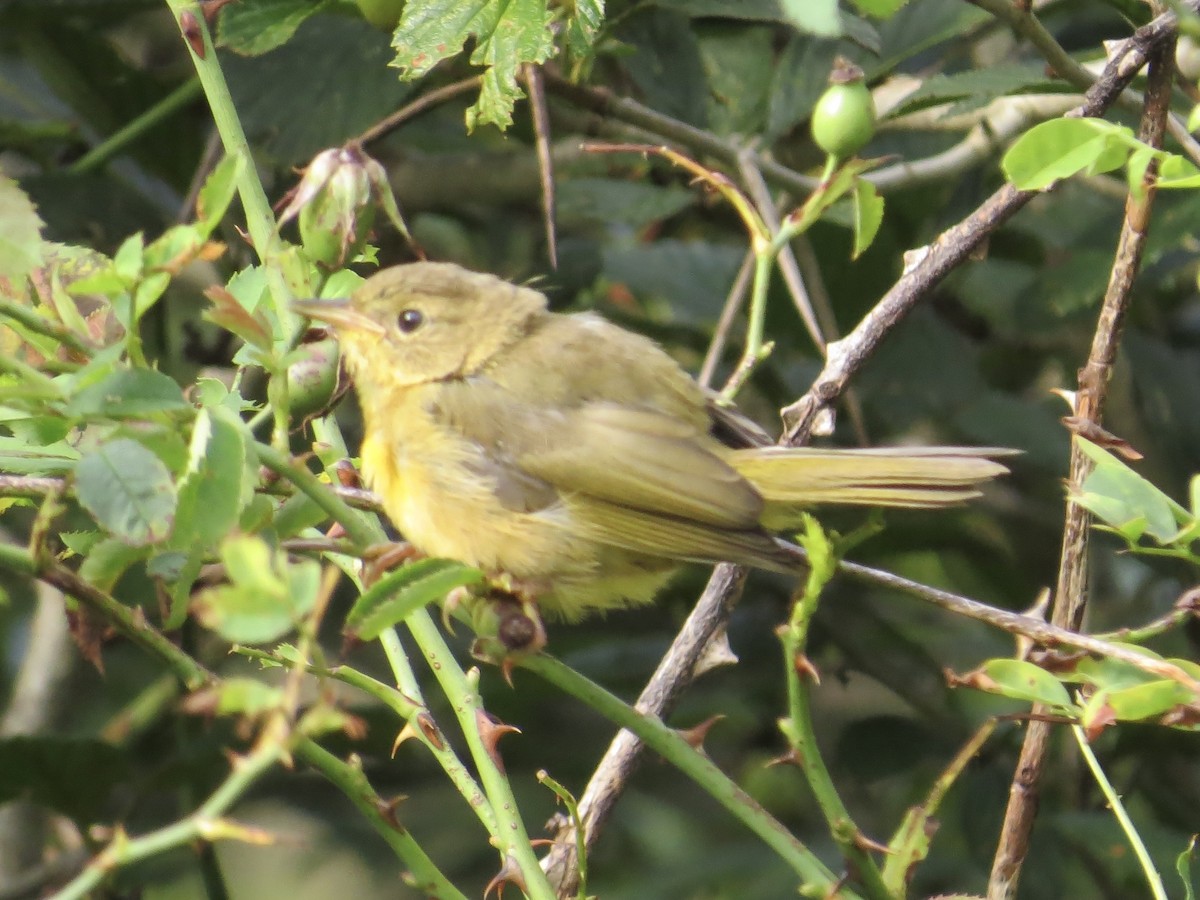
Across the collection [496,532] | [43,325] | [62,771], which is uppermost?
[43,325]

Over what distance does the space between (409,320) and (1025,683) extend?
1450 mm

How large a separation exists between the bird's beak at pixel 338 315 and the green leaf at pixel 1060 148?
79cm

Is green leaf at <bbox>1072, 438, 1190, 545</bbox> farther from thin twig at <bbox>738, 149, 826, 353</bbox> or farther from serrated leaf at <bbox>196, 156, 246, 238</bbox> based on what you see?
serrated leaf at <bbox>196, 156, 246, 238</bbox>

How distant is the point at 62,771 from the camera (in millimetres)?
2881

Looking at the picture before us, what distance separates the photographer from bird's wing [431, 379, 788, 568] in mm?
2336

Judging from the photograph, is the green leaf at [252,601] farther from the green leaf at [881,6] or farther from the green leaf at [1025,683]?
the green leaf at [881,6]

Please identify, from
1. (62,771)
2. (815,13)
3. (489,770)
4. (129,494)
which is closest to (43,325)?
(129,494)

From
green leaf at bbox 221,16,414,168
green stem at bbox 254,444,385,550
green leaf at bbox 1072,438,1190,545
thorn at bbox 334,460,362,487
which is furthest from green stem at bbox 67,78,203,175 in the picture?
green leaf at bbox 1072,438,1190,545

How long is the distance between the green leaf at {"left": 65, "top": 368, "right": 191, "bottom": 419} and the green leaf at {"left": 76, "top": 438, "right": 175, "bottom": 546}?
4 cm

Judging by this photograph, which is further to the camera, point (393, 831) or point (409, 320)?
point (409, 320)

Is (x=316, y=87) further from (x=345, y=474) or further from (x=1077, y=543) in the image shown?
(x=1077, y=543)

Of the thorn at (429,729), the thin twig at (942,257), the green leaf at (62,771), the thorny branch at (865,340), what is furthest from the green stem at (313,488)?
the green leaf at (62,771)

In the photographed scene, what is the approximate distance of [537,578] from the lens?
238cm

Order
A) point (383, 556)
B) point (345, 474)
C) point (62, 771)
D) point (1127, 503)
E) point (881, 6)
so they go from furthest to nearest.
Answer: point (62, 771)
point (345, 474)
point (881, 6)
point (1127, 503)
point (383, 556)
